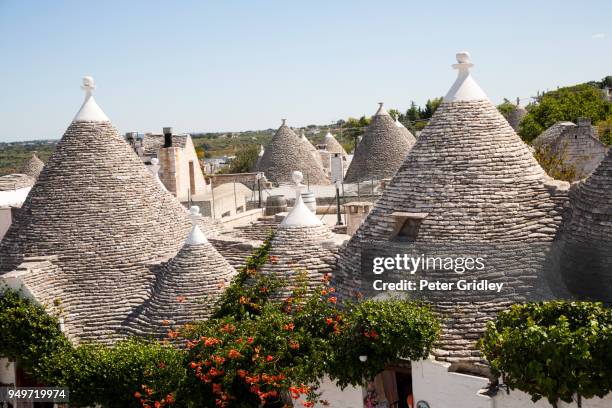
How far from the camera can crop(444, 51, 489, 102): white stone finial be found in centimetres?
1109

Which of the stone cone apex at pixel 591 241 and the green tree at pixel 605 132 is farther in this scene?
the green tree at pixel 605 132

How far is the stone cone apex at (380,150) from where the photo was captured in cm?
2681

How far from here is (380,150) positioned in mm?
27062

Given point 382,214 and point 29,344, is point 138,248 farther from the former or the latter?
point 382,214

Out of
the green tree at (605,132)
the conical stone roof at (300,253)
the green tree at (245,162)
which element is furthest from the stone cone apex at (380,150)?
the green tree at (245,162)

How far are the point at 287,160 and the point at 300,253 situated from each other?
18645mm

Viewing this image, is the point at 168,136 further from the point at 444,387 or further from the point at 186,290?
the point at 444,387

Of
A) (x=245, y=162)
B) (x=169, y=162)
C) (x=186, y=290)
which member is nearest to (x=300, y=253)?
(x=186, y=290)

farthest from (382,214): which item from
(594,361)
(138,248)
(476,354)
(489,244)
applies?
(138,248)

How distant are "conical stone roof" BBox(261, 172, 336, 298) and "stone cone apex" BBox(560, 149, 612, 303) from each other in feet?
13.6

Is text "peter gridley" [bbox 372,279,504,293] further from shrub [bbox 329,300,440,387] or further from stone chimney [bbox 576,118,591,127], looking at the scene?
stone chimney [bbox 576,118,591,127]

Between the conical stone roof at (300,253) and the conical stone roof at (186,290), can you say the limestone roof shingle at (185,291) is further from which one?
the conical stone roof at (300,253)

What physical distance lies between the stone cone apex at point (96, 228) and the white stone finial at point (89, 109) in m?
0.07

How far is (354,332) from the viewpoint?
1018 cm
